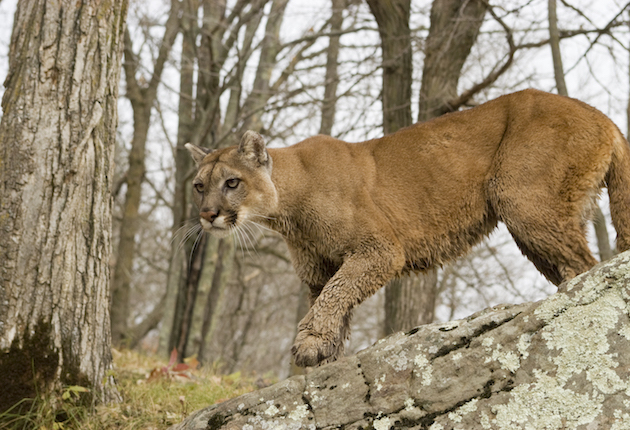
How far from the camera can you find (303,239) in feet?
16.4

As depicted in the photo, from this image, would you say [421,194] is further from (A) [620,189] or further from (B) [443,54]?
(B) [443,54]

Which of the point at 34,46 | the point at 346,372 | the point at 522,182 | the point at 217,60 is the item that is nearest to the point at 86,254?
the point at 34,46

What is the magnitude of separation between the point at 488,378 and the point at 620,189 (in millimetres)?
2206

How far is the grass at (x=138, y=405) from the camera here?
173 inches

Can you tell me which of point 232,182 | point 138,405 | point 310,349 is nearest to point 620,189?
point 310,349

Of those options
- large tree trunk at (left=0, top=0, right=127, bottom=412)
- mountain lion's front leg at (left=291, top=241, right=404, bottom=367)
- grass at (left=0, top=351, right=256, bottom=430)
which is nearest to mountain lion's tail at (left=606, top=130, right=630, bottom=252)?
mountain lion's front leg at (left=291, top=241, right=404, bottom=367)

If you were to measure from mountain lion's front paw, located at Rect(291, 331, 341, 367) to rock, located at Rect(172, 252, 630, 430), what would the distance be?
0.61m

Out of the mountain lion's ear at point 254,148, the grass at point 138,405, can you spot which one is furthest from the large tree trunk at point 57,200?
the mountain lion's ear at point 254,148

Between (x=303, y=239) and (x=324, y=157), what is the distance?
2.45ft

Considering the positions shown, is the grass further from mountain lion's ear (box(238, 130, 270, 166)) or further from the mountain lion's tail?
the mountain lion's tail

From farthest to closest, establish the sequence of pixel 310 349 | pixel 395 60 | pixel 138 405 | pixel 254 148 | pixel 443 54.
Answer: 1. pixel 395 60
2. pixel 443 54
3. pixel 254 148
4. pixel 138 405
5. pixel 310 349

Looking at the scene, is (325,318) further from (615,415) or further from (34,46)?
(34,46)

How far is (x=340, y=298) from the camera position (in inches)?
175

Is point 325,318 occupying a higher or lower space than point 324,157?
lower
